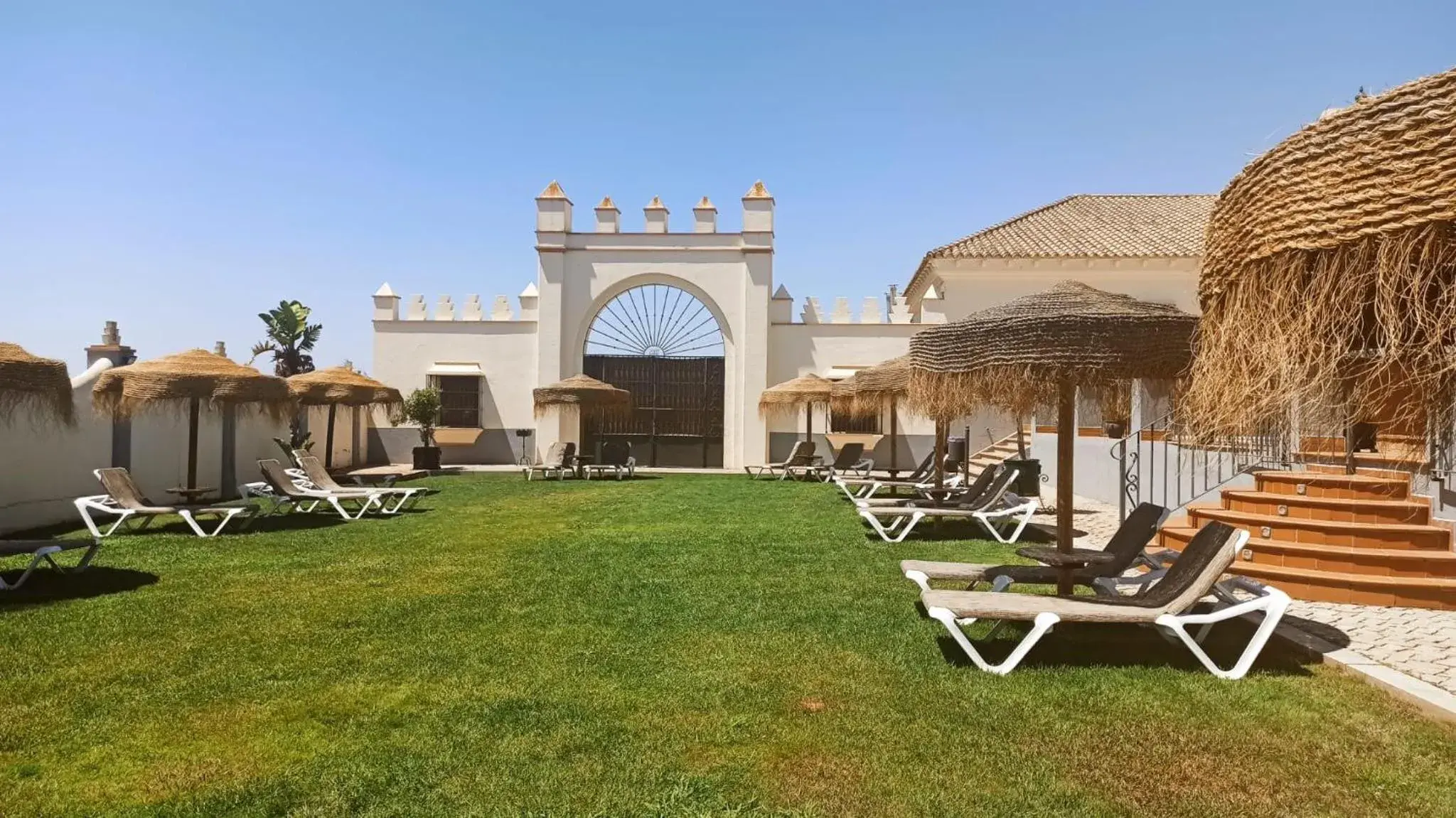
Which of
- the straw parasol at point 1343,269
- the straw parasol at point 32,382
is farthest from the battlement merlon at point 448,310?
the straw parasol at point 1343,269

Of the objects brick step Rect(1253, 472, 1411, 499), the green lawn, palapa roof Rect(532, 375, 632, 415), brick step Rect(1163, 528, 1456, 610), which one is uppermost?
palapa roof Rect(532, 375, 632, 415)

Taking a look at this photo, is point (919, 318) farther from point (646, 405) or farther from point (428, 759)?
point (428, 759)

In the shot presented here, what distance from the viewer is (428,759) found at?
327cm

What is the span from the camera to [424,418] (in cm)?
2164

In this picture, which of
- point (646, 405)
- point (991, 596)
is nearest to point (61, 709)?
point (991, 596)

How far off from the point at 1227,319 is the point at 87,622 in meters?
6.50

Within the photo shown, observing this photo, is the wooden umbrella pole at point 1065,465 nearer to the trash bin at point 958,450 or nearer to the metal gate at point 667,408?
the trash bin at point 958,450

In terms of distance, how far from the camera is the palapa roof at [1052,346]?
514 centimetres

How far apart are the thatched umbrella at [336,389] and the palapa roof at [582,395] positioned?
128 inches

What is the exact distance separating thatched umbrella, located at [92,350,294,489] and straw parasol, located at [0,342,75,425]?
318 cm

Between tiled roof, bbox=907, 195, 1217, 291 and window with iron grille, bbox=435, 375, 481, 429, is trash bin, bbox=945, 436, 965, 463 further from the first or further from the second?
window with iron grille, bbox=435, 375, 481, 429

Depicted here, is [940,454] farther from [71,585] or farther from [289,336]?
[289,336]

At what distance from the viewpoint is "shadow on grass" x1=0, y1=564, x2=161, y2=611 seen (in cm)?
616

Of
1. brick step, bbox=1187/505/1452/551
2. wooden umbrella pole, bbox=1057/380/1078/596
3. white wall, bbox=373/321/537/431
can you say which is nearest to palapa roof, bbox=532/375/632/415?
white wall, bbox=373/321/537/431
